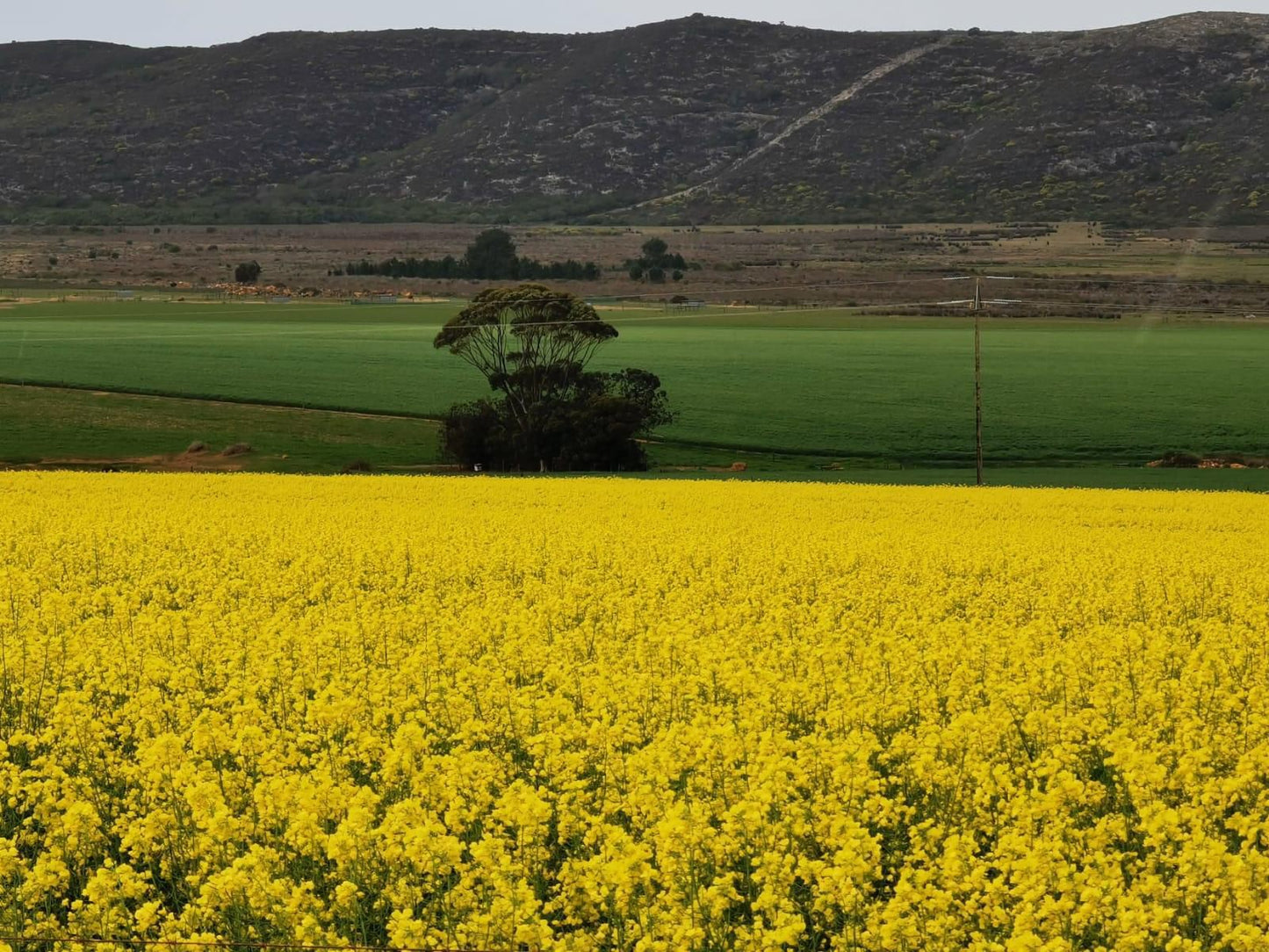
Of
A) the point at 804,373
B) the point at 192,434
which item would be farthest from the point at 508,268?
the point at 192,434

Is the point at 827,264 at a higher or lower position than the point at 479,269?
lower

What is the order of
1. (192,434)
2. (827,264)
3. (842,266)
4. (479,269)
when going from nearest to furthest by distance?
(192,434) < (842,266) < (479,269) < (827,264)

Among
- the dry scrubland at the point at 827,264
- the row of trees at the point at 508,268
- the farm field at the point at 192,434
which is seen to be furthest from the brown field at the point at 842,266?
the farm field at the point at 192,434

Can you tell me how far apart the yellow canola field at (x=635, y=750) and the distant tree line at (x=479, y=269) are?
132 meters

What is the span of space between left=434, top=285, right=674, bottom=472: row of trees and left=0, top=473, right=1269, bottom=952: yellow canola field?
3557cm

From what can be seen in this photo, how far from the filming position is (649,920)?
24.1 ft

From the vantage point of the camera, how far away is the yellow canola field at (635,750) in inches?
290

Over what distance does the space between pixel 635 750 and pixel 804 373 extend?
234 feet

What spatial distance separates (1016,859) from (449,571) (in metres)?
12.1

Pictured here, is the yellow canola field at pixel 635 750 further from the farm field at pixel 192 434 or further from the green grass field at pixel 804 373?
the green grass field at pixel 804 373

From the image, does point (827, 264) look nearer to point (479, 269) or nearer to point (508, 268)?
point (508, 268)

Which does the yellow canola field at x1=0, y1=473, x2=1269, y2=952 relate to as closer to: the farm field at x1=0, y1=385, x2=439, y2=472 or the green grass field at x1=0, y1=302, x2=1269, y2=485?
the farm field at x1=0, y1=385, x2=439, y2=472

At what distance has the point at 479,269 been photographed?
160m

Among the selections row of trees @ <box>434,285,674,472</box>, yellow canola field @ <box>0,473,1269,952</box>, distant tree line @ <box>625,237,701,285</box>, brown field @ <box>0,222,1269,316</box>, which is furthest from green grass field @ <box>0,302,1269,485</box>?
yellow canola field @ <box>0,473,1269,952</box>
